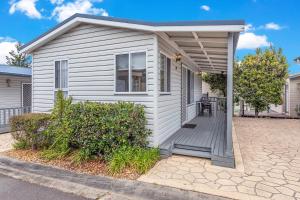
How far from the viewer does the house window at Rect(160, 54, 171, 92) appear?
19.3 feet

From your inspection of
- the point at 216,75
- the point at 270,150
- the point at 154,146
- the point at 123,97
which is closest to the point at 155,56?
the point at 123,97

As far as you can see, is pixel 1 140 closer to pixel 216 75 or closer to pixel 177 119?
pixel 177 119

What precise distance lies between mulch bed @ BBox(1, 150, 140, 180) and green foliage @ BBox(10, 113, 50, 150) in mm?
305

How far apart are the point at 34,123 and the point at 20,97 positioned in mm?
6408

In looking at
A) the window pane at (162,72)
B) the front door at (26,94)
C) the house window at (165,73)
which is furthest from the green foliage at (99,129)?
the front door at (26,94)

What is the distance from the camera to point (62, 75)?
7.13 meters

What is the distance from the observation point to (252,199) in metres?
3.32

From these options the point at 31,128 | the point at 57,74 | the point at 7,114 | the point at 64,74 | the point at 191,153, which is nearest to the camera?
the point at 191,153

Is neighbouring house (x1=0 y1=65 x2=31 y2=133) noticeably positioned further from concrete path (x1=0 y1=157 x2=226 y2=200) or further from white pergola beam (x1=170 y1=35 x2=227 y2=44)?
white pergola beam (x1=170 y1=35 x2=227 y2=44)

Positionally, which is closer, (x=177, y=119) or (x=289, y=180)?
(x=289, y=180)

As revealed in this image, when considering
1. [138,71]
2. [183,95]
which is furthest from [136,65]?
[183,95]

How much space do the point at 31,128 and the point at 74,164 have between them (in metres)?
1.73

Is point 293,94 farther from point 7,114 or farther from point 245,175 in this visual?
point 7,114

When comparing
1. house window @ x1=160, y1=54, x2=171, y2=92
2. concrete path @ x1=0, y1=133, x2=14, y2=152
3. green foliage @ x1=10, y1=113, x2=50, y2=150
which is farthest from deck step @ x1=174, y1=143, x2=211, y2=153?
concrete path @ x1=0, y1=133, x2=14, y2=152
